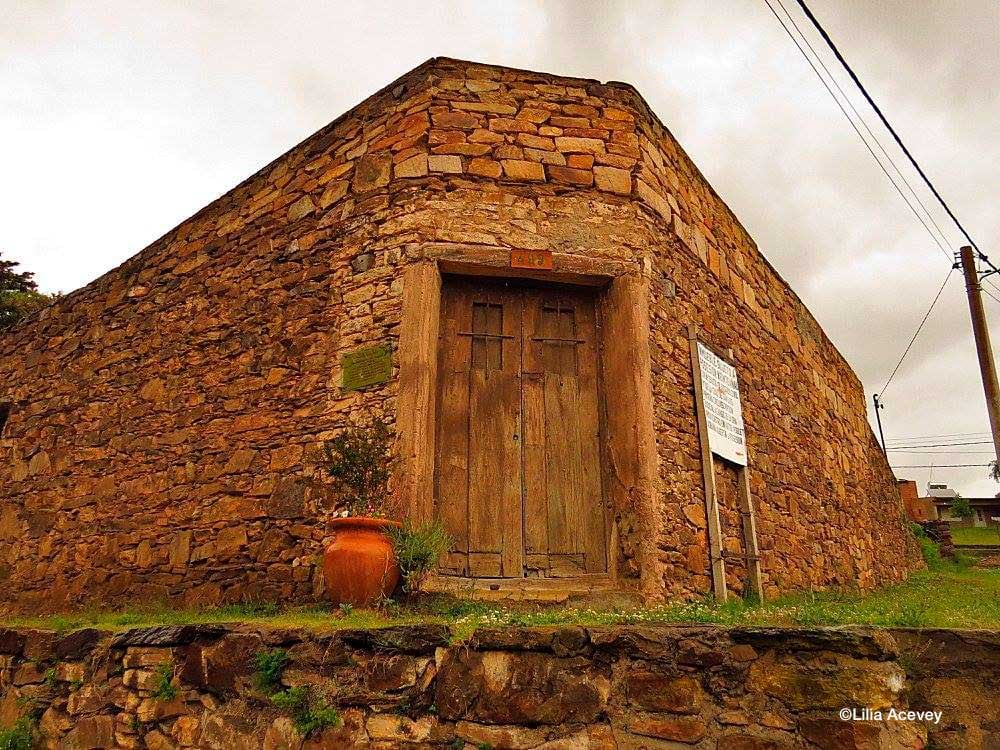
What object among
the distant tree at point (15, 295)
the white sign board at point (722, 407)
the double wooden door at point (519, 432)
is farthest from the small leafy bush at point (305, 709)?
the distant tree at point (15, 295)

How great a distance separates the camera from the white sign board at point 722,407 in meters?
6.12

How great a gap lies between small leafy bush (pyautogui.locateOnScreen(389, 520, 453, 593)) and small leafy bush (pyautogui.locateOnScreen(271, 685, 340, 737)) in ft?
4.01

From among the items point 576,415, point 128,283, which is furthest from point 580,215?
point 128,283

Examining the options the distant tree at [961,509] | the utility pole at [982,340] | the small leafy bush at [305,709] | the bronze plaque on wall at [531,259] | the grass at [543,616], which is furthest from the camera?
the distant tree at [961,509]

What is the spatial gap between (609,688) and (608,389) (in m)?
2.85

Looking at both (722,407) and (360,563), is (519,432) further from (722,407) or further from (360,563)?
(722,407)

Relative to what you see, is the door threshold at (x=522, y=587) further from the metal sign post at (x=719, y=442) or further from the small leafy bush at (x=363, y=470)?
the metal sign post at (x=719, y=442)

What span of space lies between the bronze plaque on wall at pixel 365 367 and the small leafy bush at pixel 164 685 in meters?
2.36

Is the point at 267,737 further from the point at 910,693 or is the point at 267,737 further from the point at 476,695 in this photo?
the point at 910,693

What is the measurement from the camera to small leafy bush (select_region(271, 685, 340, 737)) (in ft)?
10.2

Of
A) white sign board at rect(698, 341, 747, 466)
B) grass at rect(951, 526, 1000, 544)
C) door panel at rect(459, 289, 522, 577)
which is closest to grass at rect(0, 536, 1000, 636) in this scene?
door panel at rect(459, 289, 522, 577)

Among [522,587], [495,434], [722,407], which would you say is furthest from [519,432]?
[722,407]

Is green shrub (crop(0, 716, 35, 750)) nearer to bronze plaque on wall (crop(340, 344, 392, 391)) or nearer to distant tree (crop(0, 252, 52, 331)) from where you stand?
bronze plaque on wall (crop(340, 344, 392, 391))

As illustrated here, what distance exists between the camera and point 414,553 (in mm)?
4414
